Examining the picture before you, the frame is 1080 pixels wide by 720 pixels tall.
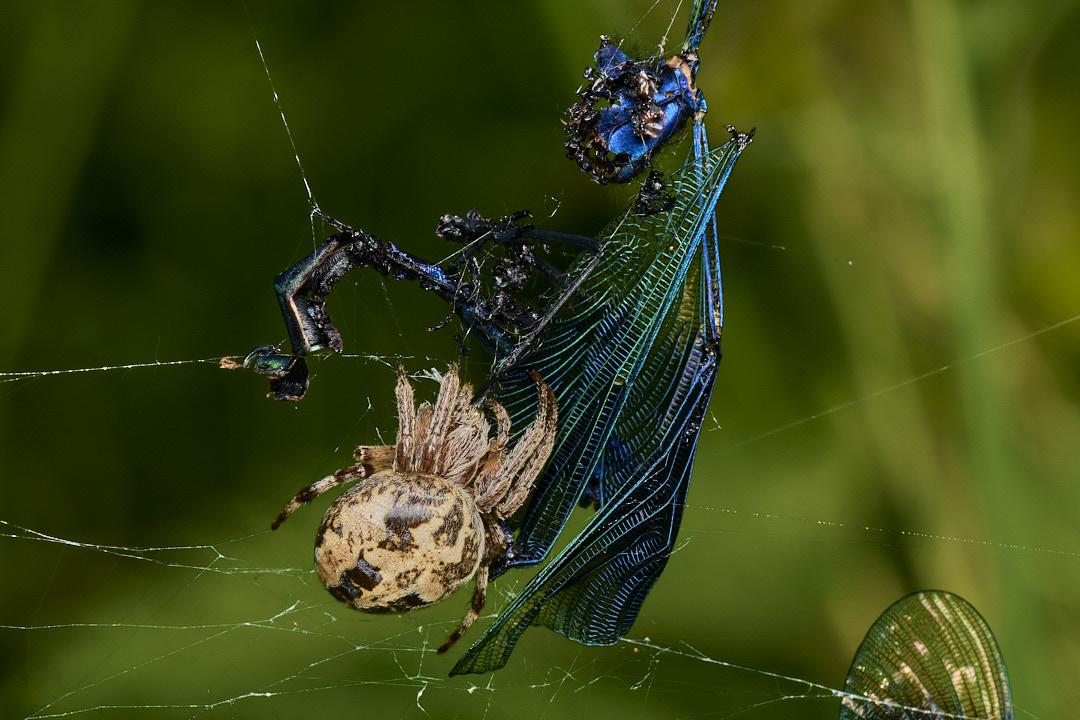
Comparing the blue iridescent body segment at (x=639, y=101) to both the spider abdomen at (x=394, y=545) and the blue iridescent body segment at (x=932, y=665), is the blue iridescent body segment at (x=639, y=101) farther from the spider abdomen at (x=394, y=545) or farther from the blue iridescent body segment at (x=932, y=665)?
the blue iridescent body segment at (x=932, y=665)

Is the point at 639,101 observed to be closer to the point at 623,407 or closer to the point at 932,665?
the point at 623,407

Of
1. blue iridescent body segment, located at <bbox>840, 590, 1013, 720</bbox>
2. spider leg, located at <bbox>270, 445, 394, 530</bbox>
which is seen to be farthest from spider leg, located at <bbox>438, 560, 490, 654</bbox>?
blue iridescent body segment, located at <bbox>840, 590, 1013, 720</bbox>

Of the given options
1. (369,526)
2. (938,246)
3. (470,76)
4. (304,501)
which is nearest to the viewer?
(369,526)

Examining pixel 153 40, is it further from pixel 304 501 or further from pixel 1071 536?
pixel 1071 536

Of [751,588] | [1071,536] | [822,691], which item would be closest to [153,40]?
[751,588]

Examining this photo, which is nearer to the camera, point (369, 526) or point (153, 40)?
point (369, 526)

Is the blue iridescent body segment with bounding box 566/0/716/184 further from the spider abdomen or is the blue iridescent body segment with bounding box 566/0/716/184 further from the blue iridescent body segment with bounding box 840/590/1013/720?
the blue iridescent body segment with bounding box 840/590/1013/720
